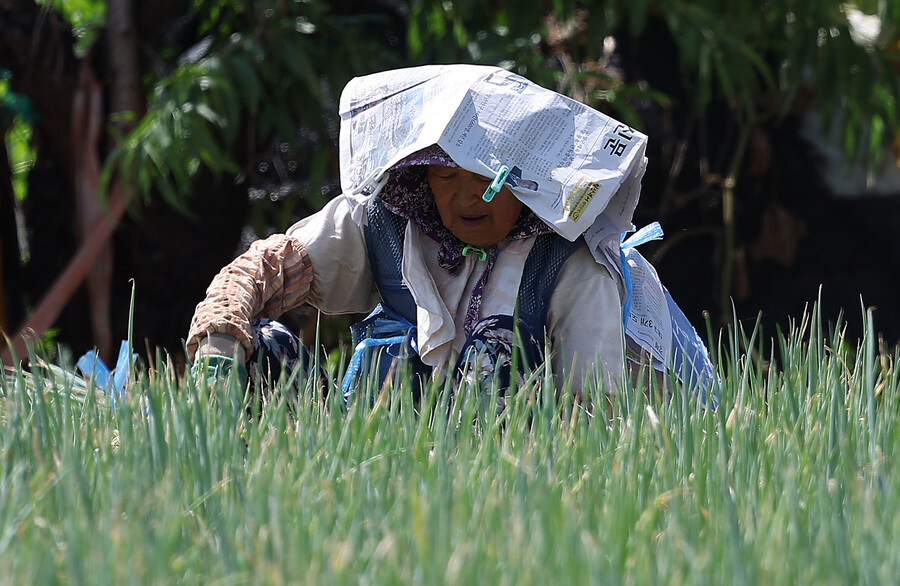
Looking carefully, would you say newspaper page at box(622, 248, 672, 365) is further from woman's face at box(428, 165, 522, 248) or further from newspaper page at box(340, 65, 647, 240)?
woman's face at box(428, 165, 522, 248)

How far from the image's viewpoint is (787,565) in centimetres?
92

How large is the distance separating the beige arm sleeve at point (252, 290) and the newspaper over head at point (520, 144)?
152 millimetres

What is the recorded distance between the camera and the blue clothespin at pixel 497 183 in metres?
1.74

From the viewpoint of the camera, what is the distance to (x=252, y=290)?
176 centimetres

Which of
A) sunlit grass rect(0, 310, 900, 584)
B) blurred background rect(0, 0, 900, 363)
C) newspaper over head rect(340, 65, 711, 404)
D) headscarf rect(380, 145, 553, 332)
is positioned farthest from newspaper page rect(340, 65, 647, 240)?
blurred background rect(0, 0, 900, 363)

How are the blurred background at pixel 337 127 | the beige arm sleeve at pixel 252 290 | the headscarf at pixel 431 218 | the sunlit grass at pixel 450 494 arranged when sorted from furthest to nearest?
the blurred background at pixel 337 127
the headscarf at pixel 431 218
the beige arm sleeve at pixel 252 290
the sunlit grass at pixel 450 494

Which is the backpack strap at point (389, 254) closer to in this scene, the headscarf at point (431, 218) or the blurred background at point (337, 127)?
the headscarf at point (431, 218)

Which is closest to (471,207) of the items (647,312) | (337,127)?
(647,312)

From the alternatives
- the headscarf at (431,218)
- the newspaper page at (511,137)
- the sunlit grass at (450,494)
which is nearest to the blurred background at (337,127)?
the headscarf at (431,218)

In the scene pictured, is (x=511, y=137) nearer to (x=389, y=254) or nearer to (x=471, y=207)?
(x=471, y=207)

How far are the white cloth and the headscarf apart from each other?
0.01 metres

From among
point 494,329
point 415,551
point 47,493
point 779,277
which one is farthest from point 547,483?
point 779,277

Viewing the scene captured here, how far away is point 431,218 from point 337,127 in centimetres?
198

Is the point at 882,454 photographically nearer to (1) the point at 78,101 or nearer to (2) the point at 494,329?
(2) the point at 494,329
